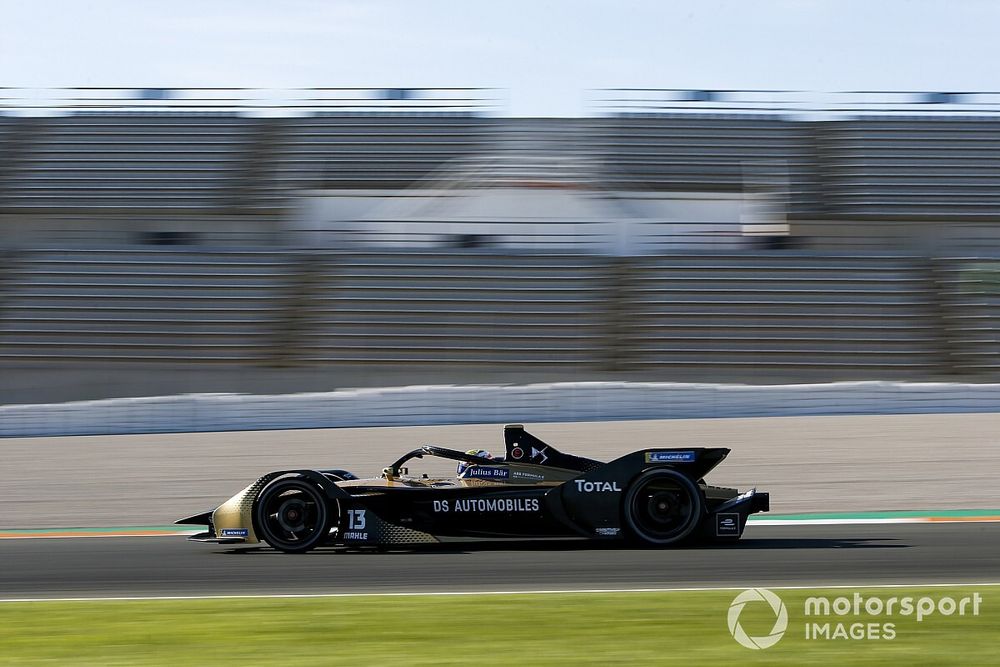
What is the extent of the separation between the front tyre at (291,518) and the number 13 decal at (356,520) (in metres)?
0.13

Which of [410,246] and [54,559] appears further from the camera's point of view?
[410,246]

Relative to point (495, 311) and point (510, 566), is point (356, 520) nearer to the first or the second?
point (510, 566)

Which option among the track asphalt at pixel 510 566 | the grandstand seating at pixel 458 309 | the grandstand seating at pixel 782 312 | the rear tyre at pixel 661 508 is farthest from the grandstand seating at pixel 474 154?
the rear tyre at pixel 661 508

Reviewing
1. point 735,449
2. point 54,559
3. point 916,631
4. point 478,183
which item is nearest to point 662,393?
point 735,449

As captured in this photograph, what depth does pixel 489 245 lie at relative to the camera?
2517 centimetres

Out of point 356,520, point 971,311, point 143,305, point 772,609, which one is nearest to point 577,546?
point 356,520

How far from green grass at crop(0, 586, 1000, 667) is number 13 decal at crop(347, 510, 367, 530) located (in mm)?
1491

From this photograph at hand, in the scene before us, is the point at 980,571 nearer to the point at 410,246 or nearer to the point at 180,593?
the point at 180,593

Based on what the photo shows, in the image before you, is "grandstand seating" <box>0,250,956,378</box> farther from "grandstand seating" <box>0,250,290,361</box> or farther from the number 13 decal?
the number 13 decal

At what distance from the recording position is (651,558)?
6836 mm

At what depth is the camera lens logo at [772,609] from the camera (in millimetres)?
4688

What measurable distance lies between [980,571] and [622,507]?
205cm

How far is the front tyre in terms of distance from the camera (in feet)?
23.9

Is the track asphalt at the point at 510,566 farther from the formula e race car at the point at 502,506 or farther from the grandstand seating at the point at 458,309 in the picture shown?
the grandstand seating at the point at 458,309
